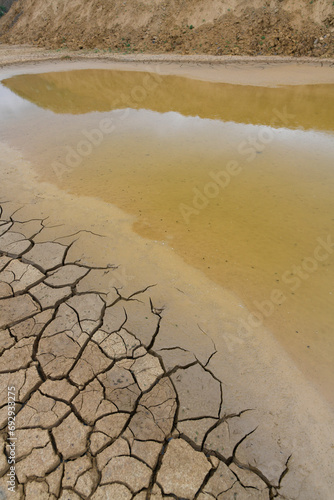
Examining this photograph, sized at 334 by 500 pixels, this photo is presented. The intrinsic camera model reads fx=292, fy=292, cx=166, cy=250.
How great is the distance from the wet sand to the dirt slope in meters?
12.2

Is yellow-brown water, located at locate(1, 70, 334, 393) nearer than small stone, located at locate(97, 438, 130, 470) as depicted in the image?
No

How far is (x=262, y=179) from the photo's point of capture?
4812 mm

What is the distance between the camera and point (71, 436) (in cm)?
195

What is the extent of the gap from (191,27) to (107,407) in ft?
55.1

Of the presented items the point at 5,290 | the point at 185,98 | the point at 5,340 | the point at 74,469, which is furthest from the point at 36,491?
the point at 185,98

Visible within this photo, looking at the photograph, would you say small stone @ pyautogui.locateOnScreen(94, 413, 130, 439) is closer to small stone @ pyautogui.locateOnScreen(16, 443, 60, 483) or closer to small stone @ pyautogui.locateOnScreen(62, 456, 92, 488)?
small stone @ pyautogui.locateOnScreen(62, 456, 92, 488)

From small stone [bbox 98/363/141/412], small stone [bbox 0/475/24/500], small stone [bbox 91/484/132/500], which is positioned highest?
small stone [bbox 98/363/141/412]

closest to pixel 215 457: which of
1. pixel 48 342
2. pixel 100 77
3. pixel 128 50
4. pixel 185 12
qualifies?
pixel 48 342

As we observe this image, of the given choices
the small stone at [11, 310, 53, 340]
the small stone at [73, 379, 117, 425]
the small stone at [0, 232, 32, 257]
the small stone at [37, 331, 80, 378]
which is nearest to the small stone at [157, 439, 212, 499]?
the small stone at [73, 379, 117, 425]

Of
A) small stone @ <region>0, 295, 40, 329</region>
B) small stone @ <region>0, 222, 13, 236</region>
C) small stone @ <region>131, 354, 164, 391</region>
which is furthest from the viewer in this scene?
small stone @ <region>0, 222, 13, 236</region>

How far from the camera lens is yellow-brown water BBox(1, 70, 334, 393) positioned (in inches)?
121

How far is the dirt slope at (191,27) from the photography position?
12078 mm

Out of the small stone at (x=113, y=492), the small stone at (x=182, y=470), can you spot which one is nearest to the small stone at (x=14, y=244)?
the small stone at (x=113, y=492)

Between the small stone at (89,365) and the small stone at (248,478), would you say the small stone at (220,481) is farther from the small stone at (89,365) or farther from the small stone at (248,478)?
the small stone at (89,365)
